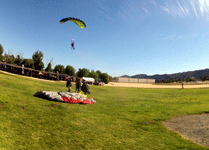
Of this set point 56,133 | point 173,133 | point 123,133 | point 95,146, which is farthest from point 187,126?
point 56,133

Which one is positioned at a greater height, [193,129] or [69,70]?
[69,70]

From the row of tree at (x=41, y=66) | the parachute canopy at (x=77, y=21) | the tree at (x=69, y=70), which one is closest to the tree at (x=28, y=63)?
the row of tree at (x=41, y=66)

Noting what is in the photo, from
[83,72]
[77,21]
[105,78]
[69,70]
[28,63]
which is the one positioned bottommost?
[105,78]

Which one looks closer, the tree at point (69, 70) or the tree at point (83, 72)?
the tree at point (69, 70)

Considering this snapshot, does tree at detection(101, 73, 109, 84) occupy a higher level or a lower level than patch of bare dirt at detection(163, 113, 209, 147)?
higher

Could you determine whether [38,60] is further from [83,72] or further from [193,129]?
[193,129]

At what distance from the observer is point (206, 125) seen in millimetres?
7695

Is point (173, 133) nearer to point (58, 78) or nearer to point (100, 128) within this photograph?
point (100, 128)

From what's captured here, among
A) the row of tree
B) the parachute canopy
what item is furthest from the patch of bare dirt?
the row of tree

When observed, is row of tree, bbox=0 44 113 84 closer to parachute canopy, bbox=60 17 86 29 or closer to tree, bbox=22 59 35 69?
tree, bbox=22 59 35 69

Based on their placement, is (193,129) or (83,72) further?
(83,72)

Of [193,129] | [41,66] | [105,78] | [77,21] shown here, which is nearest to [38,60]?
[41,66]

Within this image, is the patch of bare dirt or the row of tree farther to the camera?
the row of tree

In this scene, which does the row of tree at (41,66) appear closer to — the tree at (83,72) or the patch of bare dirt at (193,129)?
Answer: the tree at (83,72)
